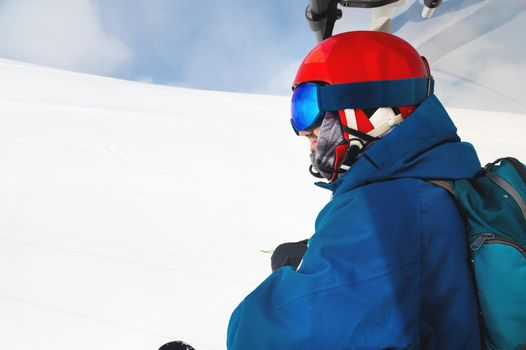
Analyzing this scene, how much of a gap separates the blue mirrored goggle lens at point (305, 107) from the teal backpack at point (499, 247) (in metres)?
0.52

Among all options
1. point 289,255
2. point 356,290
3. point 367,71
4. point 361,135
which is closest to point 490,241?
point 356,290

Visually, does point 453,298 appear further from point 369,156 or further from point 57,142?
point 57,142

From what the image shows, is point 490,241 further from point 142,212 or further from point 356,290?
point 142,212

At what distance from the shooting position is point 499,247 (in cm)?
84

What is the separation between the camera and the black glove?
1452 millimetres

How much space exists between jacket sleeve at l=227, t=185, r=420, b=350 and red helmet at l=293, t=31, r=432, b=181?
37cm

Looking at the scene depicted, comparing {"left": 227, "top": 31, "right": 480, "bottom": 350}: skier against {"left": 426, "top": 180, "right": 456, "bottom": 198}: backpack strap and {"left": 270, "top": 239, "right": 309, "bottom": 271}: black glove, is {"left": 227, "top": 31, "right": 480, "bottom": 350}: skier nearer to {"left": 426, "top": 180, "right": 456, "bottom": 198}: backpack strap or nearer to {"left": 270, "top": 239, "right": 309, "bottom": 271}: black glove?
{"left": 426, "top": 180, "right": 456, "bottom": 198}: backpack strap

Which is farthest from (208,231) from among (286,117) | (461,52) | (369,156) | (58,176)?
(286,117)

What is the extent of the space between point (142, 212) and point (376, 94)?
2.76 metres

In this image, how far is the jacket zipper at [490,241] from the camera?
83 cm

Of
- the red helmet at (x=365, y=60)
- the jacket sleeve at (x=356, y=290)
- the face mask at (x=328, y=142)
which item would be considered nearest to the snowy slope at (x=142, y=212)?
the face mask at (x=328, y=142)

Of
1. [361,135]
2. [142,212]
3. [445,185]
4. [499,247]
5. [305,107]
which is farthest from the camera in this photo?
[142,212]

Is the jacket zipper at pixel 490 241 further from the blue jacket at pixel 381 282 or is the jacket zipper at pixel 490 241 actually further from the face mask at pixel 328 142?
the face mask at pixel 328 142

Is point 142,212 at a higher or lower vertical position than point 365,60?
higher
